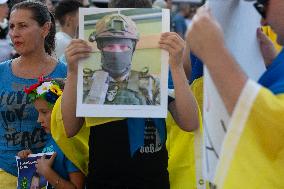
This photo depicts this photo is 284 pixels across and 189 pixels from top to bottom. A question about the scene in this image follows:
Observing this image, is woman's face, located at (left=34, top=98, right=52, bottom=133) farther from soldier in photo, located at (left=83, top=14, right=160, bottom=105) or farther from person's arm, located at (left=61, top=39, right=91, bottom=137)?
soldier in photo, located at (left=83, top=14, right=160, bottom=105)

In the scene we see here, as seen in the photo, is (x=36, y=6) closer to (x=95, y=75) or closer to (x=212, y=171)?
(x=95, y=75)

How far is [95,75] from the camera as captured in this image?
2.64 metres

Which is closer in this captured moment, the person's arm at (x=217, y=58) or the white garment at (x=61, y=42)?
the person's arm at (x=217, y=58)

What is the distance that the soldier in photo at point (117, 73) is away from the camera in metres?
2.62

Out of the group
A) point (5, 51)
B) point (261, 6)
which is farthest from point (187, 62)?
point (5, 51)

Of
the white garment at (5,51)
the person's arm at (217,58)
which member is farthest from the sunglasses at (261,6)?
the white garment at (5,51)

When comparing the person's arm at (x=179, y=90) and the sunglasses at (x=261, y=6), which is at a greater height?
the sunglasses at (x=261, y=6)

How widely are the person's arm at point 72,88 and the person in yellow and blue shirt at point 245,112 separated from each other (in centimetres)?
79

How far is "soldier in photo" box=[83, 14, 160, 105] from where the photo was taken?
8.58ft

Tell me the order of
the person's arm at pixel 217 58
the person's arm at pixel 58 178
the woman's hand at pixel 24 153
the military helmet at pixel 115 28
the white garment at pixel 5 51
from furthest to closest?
the white garment at pixel 5 51 → the woman's hand at pixel 24 153 → the person's arm at pixel 58 178 → the military helmet at pixel 115 28 → the person's arm at pixel 217 58

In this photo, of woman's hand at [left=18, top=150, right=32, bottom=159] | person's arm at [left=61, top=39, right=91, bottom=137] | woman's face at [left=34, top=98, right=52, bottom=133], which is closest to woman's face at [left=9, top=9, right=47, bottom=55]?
woman's face at [left=34, top=98, right=52, bottom=133]

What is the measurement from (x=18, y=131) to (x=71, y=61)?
862mm

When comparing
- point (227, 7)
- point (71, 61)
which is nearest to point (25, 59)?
point (71, 61)

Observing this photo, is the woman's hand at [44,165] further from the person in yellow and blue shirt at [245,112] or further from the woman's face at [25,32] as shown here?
the person in yellow and blue shirt at [245,112]
